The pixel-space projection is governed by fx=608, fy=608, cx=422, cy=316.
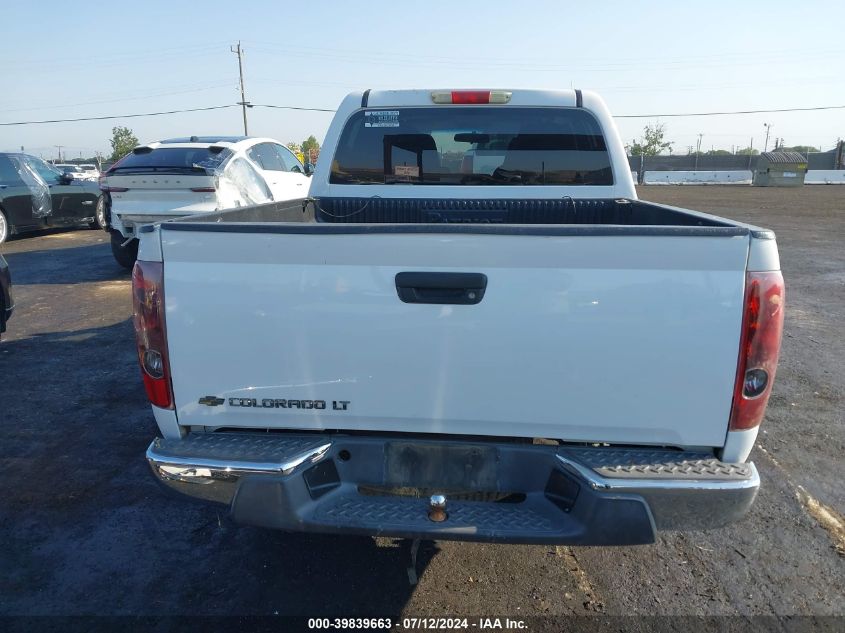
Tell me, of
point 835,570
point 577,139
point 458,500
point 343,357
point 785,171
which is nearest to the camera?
point 343,357

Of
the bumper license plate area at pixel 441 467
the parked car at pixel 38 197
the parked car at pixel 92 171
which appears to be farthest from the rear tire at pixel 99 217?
the bumper license plate area at pixel 441 467

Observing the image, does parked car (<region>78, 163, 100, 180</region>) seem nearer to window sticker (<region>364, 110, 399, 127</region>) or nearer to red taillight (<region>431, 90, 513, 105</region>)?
window sticker (<region>364, 110, 399, 127</region>)

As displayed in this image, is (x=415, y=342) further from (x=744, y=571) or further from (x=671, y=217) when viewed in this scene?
(x=744, y=571)

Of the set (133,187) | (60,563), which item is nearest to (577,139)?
(60,563)

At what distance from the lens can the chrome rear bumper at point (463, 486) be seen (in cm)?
214

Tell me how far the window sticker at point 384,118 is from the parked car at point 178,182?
3.73 m

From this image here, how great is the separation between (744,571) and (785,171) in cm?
4369

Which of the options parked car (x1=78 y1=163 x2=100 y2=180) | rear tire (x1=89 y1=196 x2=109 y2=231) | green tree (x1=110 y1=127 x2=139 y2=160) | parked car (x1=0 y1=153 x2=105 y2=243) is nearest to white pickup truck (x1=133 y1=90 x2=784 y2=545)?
parked car (x1=0 y1=153 x2=105 y2=243)

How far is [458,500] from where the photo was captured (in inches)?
96.1

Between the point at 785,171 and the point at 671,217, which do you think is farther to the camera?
the point at 785,171

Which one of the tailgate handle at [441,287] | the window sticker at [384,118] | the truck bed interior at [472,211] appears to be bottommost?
the tailgate handle at [441,287]

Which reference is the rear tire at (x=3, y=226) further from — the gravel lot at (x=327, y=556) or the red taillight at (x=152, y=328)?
the red taillight at (x=152, y=328)

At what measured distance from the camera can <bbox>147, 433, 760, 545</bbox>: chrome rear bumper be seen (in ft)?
7.01

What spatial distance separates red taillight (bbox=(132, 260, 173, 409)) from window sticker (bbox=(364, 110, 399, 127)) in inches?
96.7
